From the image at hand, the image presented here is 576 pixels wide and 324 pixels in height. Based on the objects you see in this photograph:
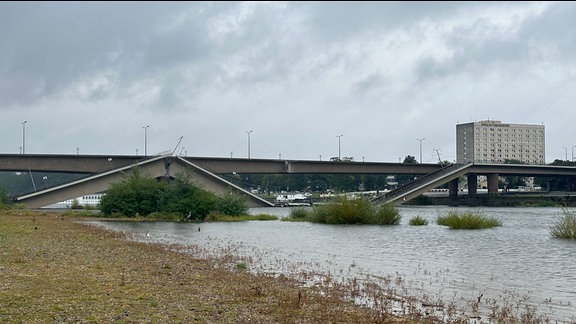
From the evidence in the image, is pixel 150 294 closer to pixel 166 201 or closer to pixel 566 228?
pixel 566 228

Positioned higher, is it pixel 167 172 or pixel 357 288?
pixel 167 172

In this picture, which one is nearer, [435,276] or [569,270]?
[435,276]

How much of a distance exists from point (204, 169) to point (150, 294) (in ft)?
332

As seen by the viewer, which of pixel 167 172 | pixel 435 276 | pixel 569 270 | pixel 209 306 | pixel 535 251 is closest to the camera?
pixel 209 306

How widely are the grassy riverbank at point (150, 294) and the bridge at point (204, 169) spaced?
63.7m

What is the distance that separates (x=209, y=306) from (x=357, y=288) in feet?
22.5

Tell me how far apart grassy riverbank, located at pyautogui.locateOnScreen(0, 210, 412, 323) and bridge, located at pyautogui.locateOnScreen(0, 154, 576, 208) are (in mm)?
63687

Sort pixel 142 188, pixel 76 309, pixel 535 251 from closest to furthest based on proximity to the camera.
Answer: pixel 76 309
pixel 535 251
pixel 142 188

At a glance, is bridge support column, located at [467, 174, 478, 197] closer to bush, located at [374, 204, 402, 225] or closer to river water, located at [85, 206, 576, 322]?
bush, located at [374, 204, 402, 225]

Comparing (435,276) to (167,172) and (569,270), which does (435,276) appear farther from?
(167,172)

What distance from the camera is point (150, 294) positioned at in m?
18.2

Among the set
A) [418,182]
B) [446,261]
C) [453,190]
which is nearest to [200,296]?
[446,261]

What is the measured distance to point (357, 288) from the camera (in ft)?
72.9

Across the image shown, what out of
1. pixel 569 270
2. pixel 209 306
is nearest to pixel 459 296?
pixel 209 306
